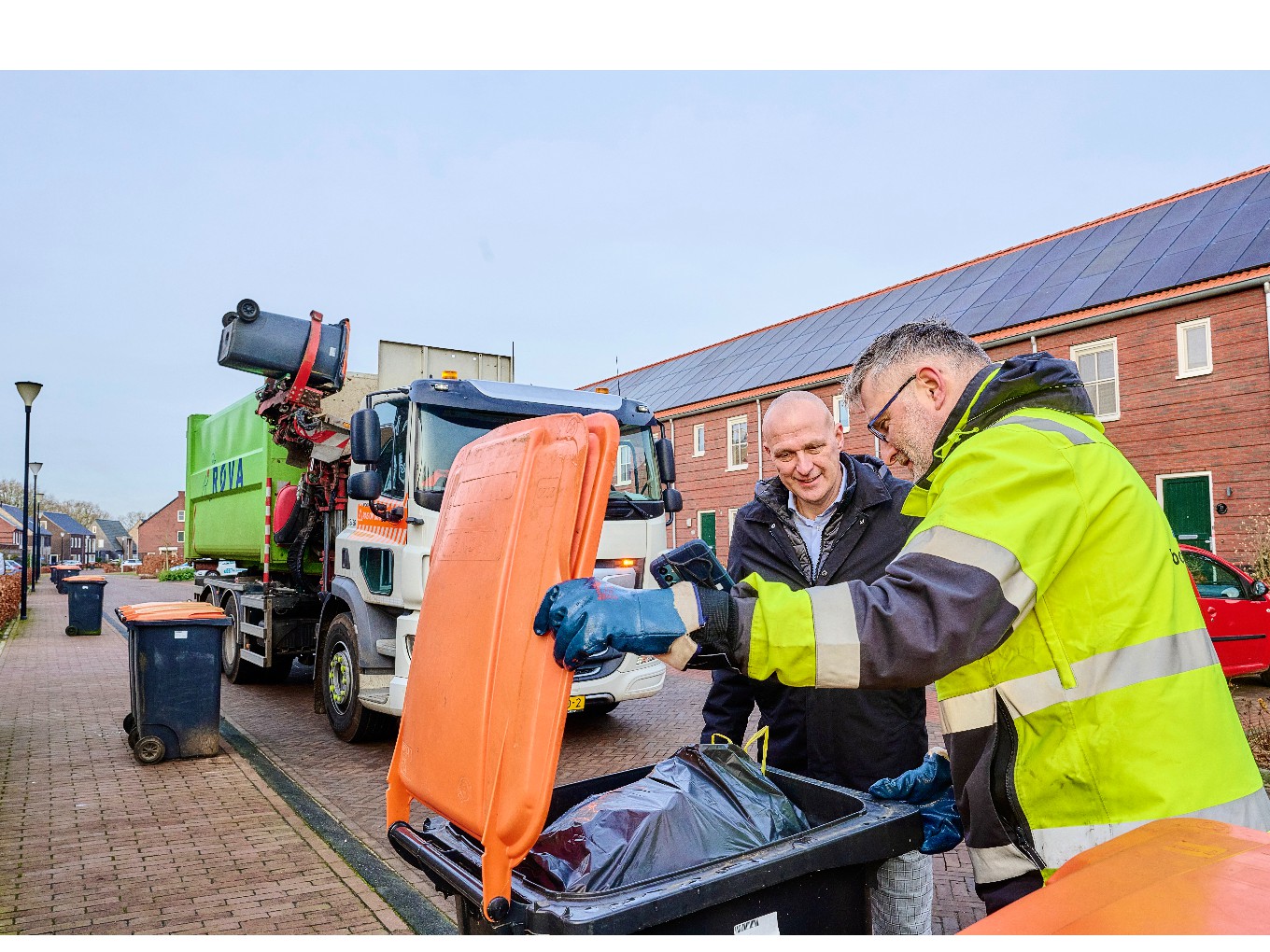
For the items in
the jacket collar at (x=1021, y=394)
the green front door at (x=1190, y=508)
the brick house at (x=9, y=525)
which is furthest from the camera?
the brick house at (x=9, y=525)

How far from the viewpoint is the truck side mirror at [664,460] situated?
6.94m

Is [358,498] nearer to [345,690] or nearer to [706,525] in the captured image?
[345,690]

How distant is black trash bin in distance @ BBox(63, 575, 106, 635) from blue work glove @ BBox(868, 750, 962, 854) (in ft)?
58.9

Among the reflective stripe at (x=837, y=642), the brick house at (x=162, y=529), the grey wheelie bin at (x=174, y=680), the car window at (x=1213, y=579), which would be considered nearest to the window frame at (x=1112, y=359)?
the car window at (x=1213, y=579)

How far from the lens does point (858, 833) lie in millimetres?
1806

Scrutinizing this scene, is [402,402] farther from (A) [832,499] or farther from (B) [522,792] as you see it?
(B) [522,792]

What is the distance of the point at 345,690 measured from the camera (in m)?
6.85

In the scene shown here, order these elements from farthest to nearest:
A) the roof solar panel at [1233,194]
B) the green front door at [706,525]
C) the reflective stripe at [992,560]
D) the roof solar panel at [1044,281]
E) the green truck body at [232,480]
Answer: the green front door at [706,525], the roof solar panel at [1233,194], the roof solar panel at [1044,281], the green truck body at [232,480], the reflective stripe at [992,560]

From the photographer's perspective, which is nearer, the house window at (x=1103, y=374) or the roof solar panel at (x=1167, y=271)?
the roof solar panel at (x=1167, y=271)

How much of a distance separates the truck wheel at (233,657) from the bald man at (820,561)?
27.0 ft

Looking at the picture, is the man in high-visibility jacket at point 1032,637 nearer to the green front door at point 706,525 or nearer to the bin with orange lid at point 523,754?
the bin with orange lid at point 523,754

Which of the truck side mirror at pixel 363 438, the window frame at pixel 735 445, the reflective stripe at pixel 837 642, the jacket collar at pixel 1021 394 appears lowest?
the reflective stripe at pixel 837 642

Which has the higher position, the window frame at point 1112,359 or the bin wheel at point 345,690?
the window frame at point 1112,359
